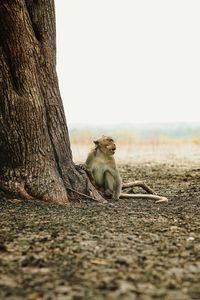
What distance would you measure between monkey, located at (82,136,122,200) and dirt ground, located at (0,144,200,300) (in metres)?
1.37

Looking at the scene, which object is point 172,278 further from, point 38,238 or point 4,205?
point 4,205

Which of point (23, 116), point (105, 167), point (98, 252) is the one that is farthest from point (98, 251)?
point (105, 167)

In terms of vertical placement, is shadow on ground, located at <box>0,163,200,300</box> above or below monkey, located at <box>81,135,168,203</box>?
below

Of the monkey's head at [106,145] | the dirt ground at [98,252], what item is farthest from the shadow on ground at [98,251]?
→ the monkey's head at [106,145]

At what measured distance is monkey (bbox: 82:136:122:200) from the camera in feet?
30.8

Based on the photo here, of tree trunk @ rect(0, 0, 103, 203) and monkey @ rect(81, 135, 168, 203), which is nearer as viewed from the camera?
tree trunk @ rect(0, 0, 103, 203)

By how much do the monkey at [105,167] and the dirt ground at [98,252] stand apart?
4.50 ft

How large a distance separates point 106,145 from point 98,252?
15.3 ft

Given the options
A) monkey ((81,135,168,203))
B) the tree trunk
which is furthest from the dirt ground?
monkey ((81,135,168,203))

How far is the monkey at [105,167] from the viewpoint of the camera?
30.8ft

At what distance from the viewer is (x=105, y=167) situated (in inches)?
371

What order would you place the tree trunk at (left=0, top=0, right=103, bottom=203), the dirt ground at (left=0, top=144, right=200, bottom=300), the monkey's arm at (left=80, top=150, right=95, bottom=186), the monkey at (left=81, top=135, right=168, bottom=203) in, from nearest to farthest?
the dirt ground at (left=0, top=144, right=200, bottom=300) < the tree trunk at (left=0, top=0, right=103, bottom=203) < the monkey's arm at (left=80, top=150, right=95, bottom=186) < the monkey at (left=81, top=135, right=168, bottom=203)

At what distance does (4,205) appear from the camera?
284 inches

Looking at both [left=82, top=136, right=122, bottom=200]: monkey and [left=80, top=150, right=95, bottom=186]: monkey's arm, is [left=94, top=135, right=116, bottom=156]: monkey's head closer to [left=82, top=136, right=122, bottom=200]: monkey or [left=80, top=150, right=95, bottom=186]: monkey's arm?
[left=82, top=136, right=122, bottom=200]: monkey
